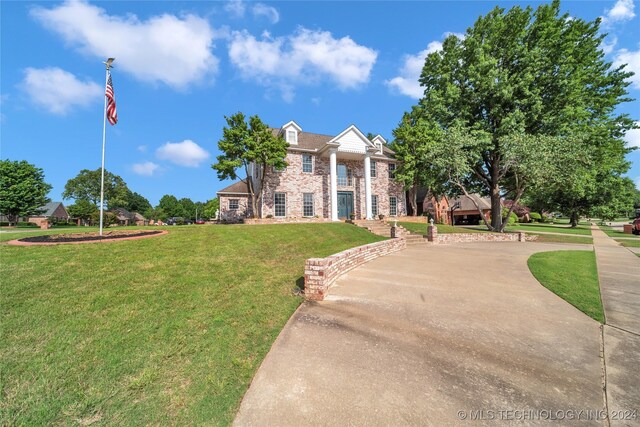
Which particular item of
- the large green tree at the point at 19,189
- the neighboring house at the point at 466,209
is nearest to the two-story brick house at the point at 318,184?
the neighboring house at the point at 466,209

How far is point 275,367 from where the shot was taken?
3.19 metres

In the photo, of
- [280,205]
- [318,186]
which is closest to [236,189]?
[280,205]

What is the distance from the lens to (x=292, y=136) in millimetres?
23391

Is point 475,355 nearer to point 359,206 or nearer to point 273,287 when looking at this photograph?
point 273,287

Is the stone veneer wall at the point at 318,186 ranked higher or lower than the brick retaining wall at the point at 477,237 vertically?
higher

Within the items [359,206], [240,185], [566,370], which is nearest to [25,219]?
[240,185]

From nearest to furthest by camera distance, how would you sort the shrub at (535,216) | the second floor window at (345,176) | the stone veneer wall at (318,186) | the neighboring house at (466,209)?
the stone veneer wall at (318,186) → the second floor window at (345,176) → the neighboring house at (466,209) → the shrub at (535,216)

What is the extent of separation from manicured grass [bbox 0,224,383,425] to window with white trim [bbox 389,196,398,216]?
69.6 feet

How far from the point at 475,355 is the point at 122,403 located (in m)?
4.29

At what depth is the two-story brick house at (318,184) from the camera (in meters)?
22.3

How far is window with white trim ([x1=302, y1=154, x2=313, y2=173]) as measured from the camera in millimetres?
23266

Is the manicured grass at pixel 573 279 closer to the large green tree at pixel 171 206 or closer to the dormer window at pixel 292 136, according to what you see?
the dormer window at pixel 292 136

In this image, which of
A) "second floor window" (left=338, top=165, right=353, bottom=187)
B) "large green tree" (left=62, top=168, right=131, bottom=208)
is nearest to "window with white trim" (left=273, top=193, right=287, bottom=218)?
"second floor window" (left=338, top=165, right=353, bottom=187)

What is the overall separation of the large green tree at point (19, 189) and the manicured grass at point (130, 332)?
43.8m
